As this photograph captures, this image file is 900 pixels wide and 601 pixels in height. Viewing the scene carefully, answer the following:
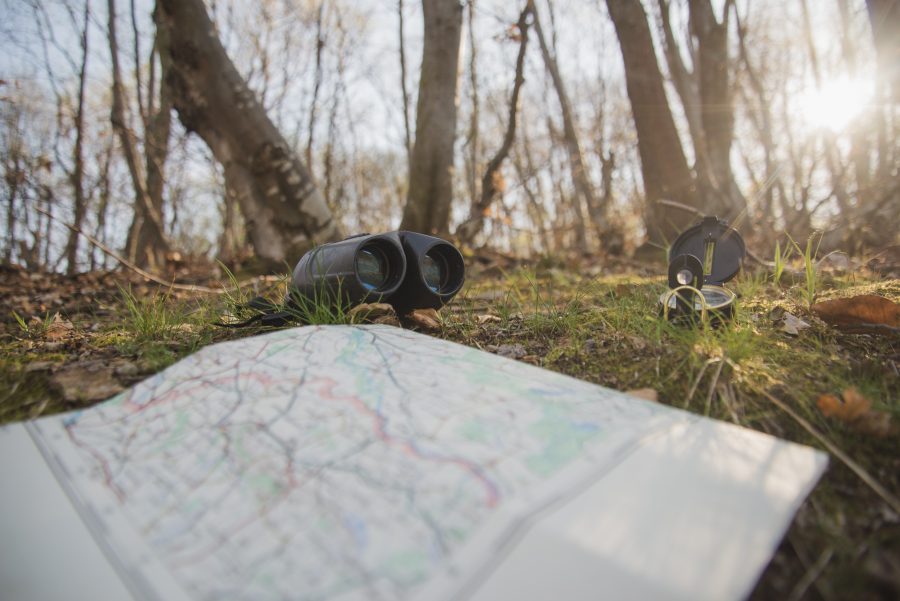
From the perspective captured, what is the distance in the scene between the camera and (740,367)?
118 cm

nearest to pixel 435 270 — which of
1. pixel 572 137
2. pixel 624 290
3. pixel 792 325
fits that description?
pixel 624 290

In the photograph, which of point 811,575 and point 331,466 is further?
point 331,466

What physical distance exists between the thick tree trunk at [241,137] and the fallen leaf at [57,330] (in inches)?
65.6

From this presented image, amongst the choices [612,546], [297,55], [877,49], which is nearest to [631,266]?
[877,49]

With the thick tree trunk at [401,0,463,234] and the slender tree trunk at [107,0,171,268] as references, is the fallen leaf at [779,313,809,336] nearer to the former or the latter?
the thick tree trunk at [401,0,463,234]

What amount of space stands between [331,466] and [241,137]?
3.45 metres

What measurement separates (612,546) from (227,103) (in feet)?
12.9

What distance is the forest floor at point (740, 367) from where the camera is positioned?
0.72m

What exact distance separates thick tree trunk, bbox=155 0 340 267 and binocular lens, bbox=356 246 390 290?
6.17 feet

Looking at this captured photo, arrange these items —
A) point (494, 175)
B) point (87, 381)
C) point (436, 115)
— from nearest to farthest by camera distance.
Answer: point (87, 381) < point (436, 115) < point (494, 175)

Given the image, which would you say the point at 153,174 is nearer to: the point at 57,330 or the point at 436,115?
the point at 436,115

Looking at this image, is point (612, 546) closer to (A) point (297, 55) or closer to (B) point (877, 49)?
(B) point (877, 49)

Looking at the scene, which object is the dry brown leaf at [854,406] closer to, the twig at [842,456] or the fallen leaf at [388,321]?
the twig at [842,456]

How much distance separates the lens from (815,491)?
801 millimetres
